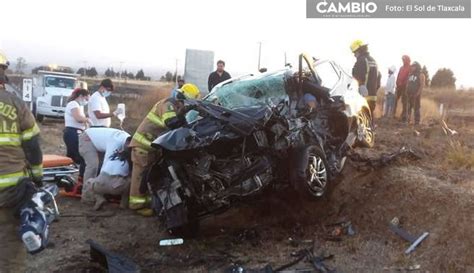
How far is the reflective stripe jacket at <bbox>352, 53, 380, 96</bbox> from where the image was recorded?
9297 millimetres

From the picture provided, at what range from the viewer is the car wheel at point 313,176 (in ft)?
18.6

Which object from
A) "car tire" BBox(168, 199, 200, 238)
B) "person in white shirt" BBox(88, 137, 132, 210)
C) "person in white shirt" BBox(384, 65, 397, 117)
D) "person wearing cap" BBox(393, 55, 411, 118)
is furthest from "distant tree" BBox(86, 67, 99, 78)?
"car tire" BBox(168, 199, 200, 238)

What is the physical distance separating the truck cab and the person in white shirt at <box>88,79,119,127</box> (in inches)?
484

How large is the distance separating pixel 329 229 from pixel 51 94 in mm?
16053

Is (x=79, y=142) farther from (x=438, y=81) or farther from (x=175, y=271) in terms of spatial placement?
(x=438, y=81)

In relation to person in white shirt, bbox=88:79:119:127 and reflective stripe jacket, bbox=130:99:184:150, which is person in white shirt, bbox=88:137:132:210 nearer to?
reflective stripe jacket, bbox=130:99:184:150

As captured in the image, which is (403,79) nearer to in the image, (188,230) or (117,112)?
(117,112)

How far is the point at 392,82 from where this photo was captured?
46.5 ft

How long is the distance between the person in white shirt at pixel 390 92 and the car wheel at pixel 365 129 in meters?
6.36

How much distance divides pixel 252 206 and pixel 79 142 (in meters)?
2.85

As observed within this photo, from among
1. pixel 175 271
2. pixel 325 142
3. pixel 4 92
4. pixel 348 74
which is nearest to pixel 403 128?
pixel 348 74

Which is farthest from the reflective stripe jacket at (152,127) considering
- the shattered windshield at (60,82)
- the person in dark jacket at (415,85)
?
the shattered windshield at (60,82)

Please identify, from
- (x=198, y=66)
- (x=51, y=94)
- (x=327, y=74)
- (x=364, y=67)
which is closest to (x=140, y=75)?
(x=51, y=94)

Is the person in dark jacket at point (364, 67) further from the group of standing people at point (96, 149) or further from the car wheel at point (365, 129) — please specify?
the group of standing people at point (96, 149)
